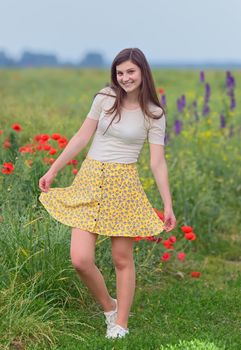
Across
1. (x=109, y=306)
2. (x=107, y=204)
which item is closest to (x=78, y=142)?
(x=107, y=204)

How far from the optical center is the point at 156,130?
4855 mm

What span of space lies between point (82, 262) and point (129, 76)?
3.95 feet

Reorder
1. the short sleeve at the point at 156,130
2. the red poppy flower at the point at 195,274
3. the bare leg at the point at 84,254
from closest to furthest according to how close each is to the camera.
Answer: the bare leg at the point at 84,254, the short sleeve at the point at 156,130, the red poppy flower at the point at 195,274

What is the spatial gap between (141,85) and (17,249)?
1478 mm

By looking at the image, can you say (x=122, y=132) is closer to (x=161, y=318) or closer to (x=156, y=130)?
(x=156, y=130)

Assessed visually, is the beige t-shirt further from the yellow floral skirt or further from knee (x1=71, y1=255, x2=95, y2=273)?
knee (x1=71, y1=255, x2=95, y2=273)

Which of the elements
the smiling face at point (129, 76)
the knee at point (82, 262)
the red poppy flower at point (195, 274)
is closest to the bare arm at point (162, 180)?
the smiling face at point (129, 76)

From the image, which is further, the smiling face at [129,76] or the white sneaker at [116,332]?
the white sneaker at [116,332]

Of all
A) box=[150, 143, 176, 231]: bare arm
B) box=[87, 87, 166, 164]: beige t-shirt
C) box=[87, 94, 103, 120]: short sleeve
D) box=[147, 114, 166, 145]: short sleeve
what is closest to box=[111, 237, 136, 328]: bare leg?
box=[150, 143, 176, 231]: bare arm

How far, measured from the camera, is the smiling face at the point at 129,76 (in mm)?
4777

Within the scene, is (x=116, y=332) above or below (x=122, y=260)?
below

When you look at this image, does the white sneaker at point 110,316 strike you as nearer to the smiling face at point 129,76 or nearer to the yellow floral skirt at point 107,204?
the yellow floral skirt at point 107,204

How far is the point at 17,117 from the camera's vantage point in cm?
909

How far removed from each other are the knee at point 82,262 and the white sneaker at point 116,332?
1.57ft
